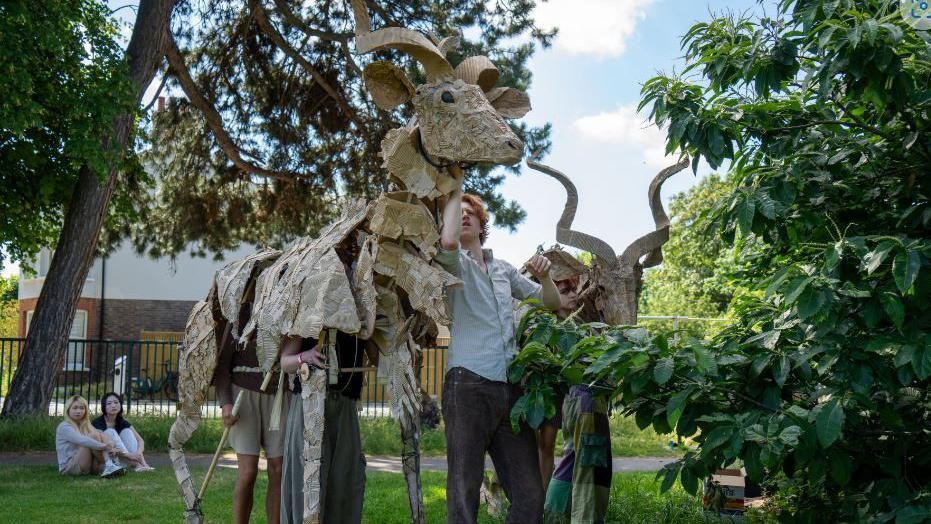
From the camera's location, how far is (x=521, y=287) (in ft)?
14.1

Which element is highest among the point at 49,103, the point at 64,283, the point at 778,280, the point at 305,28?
the point at 305,28

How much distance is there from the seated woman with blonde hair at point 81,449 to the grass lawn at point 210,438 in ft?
6.05

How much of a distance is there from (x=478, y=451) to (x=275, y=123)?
10450mm

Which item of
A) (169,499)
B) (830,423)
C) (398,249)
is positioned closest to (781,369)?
(830,423)

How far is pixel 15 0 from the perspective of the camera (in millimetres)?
8609

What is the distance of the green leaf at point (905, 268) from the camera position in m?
2.58

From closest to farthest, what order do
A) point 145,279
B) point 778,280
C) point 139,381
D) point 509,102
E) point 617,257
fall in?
point 778,280, point 509,102, point 617,257, point 139,381, point 145,279

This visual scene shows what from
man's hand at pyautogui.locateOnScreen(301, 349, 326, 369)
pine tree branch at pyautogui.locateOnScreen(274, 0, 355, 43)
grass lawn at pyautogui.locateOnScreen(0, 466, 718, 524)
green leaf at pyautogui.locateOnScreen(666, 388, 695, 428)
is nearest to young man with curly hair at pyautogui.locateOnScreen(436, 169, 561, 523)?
man's hand at pyautogui.locateOnScreen(301, 349, 326, 369)

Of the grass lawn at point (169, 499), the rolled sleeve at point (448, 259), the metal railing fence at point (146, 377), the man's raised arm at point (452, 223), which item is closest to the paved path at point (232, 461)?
the grass lawn at point (169, 499)

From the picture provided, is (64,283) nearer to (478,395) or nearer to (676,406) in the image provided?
(478,395)

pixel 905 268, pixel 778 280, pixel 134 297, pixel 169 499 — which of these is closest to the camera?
pixel 905 268

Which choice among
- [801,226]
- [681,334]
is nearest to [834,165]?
[801,226]

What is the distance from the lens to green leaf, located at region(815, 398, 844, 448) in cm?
275

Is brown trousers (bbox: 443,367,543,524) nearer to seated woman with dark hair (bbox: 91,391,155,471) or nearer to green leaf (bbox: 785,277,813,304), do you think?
green leaf (bbox: 785,277,813,304)
